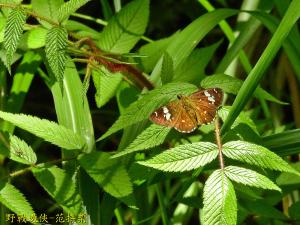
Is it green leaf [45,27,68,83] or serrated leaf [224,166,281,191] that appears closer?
serrated leaf [224,166,281,191]

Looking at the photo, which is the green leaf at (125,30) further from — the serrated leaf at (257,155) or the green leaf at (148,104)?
the serrated leaf at (257,155)

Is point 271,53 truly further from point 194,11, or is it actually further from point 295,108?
point 194,11

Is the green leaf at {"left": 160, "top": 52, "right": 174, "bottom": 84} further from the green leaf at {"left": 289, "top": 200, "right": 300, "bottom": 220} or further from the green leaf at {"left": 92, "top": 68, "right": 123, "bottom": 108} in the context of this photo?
the green leaf at {"left": 289, "top": 200, "right": 300, "bottom": 220}

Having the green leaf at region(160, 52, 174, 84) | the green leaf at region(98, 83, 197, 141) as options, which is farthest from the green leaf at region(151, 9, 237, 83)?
the green leaf at region(98, 83, 197, 141)

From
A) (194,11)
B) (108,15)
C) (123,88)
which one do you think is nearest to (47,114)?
(194,11)

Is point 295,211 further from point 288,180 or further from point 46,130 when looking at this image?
point 46,130

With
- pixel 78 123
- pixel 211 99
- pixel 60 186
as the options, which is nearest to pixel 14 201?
pixel 60 186
